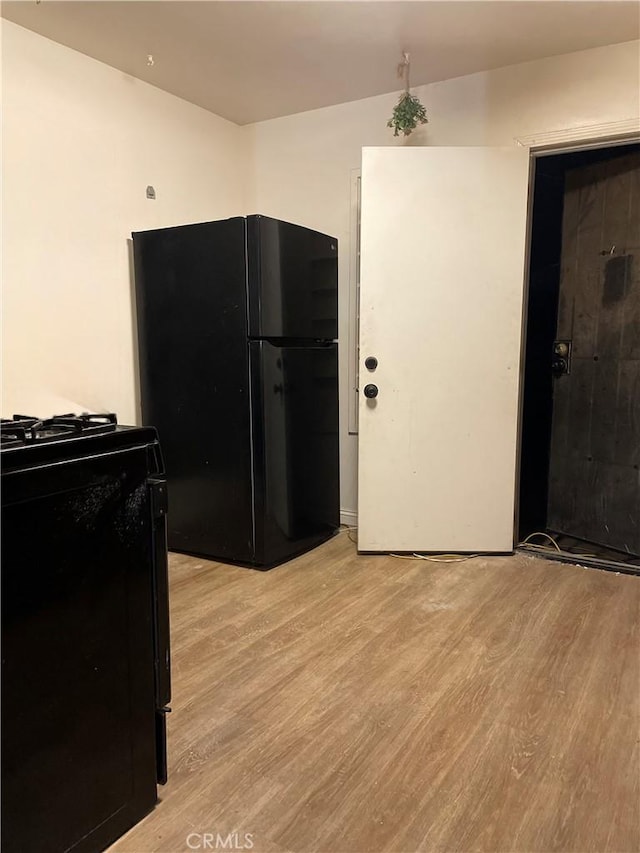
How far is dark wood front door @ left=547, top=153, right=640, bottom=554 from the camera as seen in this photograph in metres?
3.16

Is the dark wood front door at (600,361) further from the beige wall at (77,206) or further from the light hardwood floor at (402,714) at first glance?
the beige wall at (77,206)

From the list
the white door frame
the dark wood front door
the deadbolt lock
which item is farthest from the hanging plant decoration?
the deadbolt lock

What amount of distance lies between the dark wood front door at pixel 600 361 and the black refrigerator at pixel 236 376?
57.9 inches

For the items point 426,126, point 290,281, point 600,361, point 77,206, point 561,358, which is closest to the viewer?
point 77,206

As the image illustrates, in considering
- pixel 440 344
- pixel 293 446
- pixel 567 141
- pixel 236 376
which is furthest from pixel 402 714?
pixel 567 141

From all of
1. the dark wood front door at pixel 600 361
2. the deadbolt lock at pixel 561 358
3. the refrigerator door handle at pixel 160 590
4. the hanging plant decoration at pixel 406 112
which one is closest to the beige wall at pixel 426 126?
the hanging plant decoration at pixel 406 112

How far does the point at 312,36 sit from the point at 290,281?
1037 mm

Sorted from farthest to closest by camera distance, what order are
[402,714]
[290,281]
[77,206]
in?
1. [290,281]
2. [77,206]
3. [402,714]

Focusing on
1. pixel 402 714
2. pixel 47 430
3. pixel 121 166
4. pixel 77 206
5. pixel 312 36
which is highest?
pixel 312 36

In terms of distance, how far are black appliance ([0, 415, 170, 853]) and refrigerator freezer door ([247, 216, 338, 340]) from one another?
149cm

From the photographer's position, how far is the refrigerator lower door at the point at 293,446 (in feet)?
9.11

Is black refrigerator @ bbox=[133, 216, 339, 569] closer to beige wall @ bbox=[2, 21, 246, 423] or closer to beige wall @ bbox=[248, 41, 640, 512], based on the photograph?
beige wall @ bbox=[2, 21, 246, 423]

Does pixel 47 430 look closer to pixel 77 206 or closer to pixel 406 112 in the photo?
pixel 77 206

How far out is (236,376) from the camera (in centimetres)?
277
